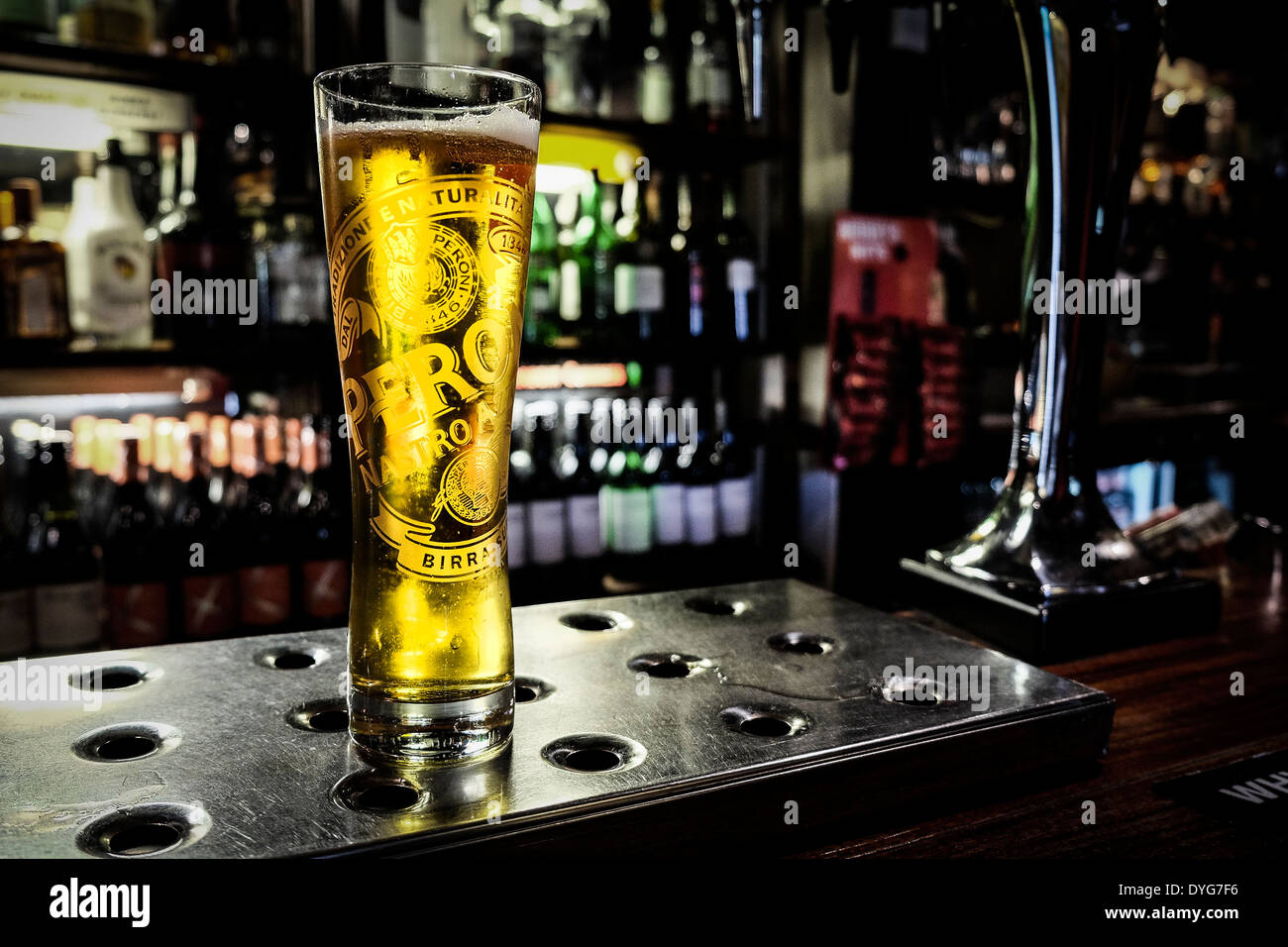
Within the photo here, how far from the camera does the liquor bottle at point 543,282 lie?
2.51m

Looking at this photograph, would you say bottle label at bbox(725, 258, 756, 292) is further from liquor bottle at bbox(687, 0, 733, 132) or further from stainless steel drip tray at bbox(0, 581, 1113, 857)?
stainless steel drip tray at bbox(0, 581, 1113, 857)

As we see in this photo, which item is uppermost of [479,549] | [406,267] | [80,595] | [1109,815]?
[406,267]

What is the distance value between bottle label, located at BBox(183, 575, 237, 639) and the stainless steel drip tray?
1.44m

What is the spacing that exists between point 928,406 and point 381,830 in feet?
8.52

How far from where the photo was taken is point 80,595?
2.00 metres

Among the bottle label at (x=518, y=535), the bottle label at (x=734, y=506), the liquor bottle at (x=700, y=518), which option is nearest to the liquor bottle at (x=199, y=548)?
the bottle label at (x=518, y=535)

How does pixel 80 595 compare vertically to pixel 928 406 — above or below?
below

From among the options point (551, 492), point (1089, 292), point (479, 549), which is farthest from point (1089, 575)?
point (551, 492)

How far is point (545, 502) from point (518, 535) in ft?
0.34

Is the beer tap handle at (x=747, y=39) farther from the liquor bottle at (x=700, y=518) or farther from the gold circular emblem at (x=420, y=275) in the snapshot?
the liquor bottle at (x=700, y=518)
